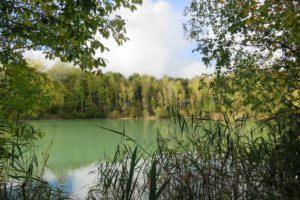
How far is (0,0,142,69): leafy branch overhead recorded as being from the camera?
2528 mm

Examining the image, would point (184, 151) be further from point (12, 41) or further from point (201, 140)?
point (12, 41)

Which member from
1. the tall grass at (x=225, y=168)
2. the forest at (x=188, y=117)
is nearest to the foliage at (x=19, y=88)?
the forest at (x=188, y=117)

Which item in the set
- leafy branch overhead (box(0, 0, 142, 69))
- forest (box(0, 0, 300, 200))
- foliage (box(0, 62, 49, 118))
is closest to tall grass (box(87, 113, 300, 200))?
forest (box(0, 0, 300, 200))

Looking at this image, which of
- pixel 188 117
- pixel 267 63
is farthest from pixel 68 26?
pixel 267 63

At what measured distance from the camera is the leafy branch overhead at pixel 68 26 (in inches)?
99.5

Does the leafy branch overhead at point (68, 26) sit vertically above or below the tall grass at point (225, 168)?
above

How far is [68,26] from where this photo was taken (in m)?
2.58

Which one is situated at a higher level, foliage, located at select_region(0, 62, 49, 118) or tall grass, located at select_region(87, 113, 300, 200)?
foliage, located at select_region(0, 62, 49, 118)

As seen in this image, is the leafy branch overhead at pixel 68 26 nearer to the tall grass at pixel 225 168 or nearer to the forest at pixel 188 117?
the forest at pixel 188 117

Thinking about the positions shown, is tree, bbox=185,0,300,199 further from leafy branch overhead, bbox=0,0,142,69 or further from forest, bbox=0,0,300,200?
leafy branch overhead, bbox=0,0,142,69

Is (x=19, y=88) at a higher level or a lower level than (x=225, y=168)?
higher

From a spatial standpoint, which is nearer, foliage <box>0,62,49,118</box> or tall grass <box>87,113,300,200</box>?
tall grass <box>87,113,300,200</box>

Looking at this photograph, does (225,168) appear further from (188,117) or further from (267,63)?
(267,63)

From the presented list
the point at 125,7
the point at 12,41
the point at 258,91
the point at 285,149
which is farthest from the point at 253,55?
the point at 12,41
